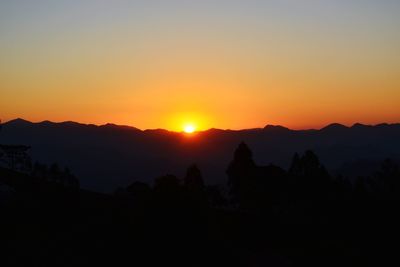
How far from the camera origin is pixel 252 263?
2406cm

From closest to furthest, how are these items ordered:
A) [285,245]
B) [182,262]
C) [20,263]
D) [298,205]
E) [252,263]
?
1. [182,262]
2. [20,263]
3. [252,263]
4. [285,245]
5. [298,205]

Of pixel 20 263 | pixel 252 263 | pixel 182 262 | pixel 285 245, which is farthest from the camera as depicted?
pixel 285 245

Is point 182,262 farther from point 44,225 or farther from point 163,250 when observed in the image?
point 44,225

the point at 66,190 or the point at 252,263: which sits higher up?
the point at 66,190

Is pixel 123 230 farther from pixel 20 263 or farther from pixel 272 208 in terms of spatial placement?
pixel 272 208

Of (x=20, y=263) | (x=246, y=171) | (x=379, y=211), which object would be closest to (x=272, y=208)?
(x=246, y=171)

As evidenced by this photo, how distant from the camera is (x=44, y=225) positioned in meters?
27.0

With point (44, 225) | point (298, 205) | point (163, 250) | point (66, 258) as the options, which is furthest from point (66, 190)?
point (298, 205)

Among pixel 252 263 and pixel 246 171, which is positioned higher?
pixel 246 171

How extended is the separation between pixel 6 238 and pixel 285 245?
586 inches

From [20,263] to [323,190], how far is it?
41.1 meters

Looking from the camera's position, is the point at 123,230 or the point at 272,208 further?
the point at 272,208

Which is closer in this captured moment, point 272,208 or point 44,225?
point 44,225

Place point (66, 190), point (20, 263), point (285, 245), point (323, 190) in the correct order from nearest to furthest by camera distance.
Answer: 1. point (20, 263)
2. point (285, 245)
3. point (66, 190)
4. point (323, 190)
